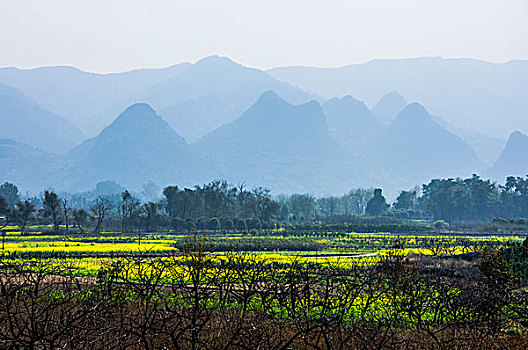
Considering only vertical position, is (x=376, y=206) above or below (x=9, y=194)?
below

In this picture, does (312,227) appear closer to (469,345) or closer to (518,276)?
(518,276)

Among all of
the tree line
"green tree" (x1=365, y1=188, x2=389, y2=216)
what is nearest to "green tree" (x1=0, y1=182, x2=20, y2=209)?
the tree line

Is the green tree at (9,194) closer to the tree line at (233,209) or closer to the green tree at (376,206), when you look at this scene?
the tree line at (233,209)

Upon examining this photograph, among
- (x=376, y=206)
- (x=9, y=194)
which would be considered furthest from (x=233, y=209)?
(x=9, y=194)

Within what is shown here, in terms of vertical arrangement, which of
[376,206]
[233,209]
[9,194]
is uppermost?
[9,194]

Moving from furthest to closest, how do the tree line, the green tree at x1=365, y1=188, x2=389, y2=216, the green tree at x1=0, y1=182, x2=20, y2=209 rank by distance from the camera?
1. the green tree at x1=0, y1=182, x2=20, y2=209
2. the green tree at x1=365, y1=188, x2=389, y2=216
3. the tree line

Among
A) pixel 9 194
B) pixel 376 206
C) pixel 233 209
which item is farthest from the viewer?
pixel 9 194

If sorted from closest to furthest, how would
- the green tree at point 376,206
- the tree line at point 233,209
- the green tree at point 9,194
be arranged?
the tree line at point 233,209
the green tree at point 376,206
the green tree at point 9,194

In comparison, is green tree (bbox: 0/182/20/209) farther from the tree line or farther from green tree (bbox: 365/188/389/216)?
green tree (bbox: 365/188/389/216)

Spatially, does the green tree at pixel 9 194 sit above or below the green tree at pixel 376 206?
above

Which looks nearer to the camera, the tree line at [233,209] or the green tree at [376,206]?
the tree line at [233,209]

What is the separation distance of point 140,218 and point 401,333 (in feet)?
246

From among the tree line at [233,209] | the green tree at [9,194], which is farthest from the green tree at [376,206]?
the green tree at [9,194]

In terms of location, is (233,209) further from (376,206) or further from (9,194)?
(9,194)
